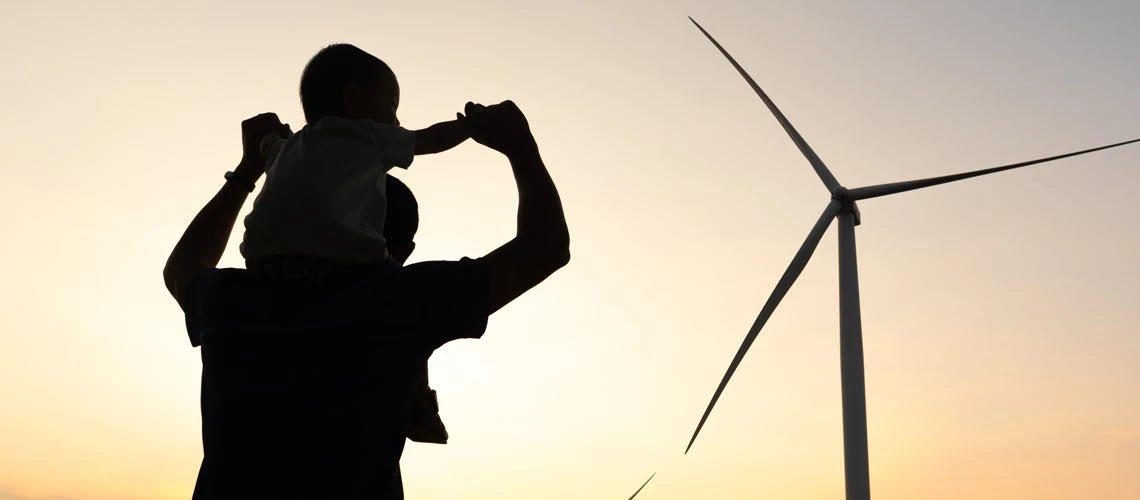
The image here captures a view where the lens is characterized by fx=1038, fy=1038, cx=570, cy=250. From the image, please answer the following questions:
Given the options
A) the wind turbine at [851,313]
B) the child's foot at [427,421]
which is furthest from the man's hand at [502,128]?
the wind turbine at [851,313]

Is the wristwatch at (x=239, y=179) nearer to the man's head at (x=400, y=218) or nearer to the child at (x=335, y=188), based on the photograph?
the child at (x=335, y=188)

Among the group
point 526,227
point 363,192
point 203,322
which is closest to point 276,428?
point 203,322

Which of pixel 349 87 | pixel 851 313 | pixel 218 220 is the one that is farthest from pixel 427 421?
pixel 851 313

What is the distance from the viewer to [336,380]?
2.79 metres

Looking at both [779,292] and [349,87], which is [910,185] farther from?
[349,87]

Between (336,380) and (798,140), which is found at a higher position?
(798,140)

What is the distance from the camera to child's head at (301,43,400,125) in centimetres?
316

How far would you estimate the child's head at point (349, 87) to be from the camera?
3164 millimetres

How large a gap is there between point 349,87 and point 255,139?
703 millimetres

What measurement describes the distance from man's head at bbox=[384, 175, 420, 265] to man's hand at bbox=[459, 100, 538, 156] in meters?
0.28

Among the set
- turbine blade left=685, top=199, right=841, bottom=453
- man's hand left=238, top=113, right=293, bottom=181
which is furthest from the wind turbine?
man's hand left=238, top=113, right=293, bottom=181

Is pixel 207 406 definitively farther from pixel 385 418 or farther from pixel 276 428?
pixel 385 418

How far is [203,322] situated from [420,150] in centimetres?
84

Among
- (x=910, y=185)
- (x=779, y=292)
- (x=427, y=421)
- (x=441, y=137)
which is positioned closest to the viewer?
(x=427, y=421)
